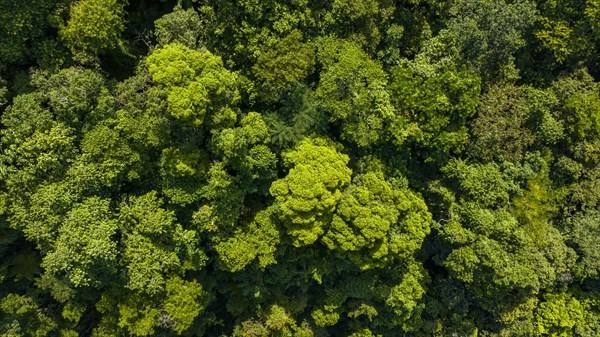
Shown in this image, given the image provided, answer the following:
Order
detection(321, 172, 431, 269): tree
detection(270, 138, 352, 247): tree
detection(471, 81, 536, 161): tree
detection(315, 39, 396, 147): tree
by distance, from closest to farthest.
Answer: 1. detection(270, 138, 352, 247): tree
2. detection(321, 172, 431, 269): tree
3. detection(315, 39, 396, 147): tree
4. detection(471, 81, 536, 161): tree

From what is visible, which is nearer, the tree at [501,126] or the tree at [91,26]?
the tree at [91,26]

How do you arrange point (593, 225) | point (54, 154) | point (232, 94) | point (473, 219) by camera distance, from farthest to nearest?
1. point (593, 225)
2. point (473, 219)
3. point (232, 94)
4. point (54, 154)

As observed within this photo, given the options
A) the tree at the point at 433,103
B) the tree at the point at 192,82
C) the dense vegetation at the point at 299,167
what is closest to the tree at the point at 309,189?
the dense vegetation at the point at 299,167

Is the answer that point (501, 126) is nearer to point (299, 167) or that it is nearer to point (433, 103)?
point (433, 103)

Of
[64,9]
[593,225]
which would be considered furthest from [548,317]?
[64,9]

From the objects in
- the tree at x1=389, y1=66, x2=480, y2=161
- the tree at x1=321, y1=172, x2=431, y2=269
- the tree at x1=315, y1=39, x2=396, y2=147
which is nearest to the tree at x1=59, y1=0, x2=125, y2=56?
the tree at x1=315, y1=39, x2=396, y2=147

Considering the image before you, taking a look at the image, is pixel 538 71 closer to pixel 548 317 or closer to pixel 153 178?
pixel 548 317

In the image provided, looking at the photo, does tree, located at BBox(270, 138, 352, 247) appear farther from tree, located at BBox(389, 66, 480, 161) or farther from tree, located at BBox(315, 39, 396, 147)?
tree, located at BBox(389, 66, 480, 161)

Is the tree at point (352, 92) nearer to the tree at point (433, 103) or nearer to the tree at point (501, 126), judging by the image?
the tree at point (433, 103)
